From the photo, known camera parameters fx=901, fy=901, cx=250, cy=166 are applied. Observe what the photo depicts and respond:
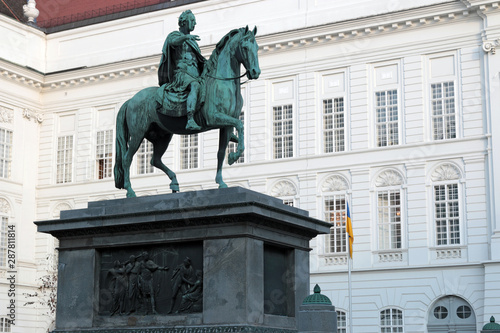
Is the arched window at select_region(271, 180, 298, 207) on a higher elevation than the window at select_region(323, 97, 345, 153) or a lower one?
lower

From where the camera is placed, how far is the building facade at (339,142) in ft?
117

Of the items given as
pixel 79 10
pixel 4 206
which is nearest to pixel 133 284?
pixel 4 206

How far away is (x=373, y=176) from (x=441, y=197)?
3.09 metres

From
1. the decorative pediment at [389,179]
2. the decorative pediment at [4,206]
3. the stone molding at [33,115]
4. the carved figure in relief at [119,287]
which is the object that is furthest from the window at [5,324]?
the carved figure in relief at [119,287]

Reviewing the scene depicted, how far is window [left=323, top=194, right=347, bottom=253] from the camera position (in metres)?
37.9

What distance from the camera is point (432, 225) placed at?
36.0 meters

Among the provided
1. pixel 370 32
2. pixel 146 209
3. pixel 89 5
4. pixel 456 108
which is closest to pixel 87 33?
pixel 89 5

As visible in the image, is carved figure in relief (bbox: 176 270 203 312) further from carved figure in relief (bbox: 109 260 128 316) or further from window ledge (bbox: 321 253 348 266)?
window ledge (bbox: 321 253 348 266)

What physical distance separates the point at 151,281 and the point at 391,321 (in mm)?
24473

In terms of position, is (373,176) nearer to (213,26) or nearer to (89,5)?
(213,26)

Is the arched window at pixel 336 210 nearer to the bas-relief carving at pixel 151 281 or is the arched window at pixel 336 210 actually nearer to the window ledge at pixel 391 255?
the window ledge at pixel 391 255

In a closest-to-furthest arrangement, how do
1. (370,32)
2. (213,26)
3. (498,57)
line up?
(498,57)
(370,32)
(213,26)

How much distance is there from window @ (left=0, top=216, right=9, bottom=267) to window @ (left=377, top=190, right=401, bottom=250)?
60.0 ft

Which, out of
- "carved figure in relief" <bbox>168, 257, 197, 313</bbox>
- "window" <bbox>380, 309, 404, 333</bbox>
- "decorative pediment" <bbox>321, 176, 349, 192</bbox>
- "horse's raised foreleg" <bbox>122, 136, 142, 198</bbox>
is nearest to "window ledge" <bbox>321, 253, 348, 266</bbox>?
"window" <bbox>380, 309, 404, 333</bbox>
